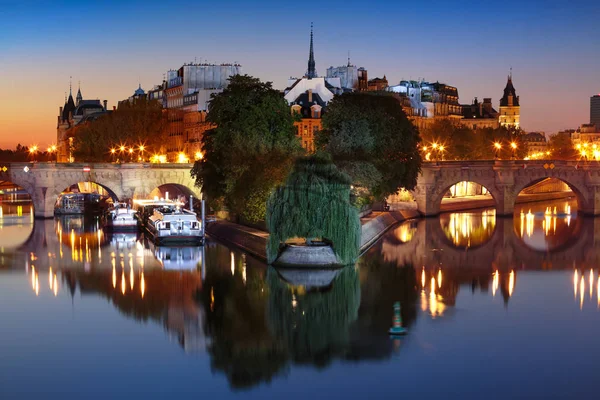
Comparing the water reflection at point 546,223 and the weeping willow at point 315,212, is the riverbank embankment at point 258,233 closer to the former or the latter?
the weeping willow at point 315,212

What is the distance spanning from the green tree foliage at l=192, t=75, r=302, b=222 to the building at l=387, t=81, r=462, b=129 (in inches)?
2536

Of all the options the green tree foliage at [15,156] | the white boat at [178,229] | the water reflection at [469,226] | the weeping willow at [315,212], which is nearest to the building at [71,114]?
the green tree foliage at [15,156]

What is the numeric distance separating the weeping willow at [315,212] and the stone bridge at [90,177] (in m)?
36.0

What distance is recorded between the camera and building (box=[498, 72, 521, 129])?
172750 millimetres

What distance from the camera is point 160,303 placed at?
1610 inches

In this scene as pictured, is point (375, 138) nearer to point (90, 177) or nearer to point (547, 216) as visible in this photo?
point (547, 216)

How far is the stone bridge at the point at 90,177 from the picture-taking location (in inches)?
3145

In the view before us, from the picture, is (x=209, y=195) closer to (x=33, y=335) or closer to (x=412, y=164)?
(x=412, y=164)

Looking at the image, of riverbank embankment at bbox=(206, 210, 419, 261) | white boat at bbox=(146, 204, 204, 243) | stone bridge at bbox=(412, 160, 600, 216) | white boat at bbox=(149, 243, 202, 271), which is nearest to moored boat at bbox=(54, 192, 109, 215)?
riverbank embankment at bbox=(206, 210, 419, 261)

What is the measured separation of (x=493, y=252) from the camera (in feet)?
194

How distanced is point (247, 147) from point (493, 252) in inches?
606

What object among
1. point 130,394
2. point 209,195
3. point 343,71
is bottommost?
point 130,394

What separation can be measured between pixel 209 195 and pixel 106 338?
3039cm

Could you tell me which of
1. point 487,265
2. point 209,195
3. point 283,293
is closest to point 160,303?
point 283,293
